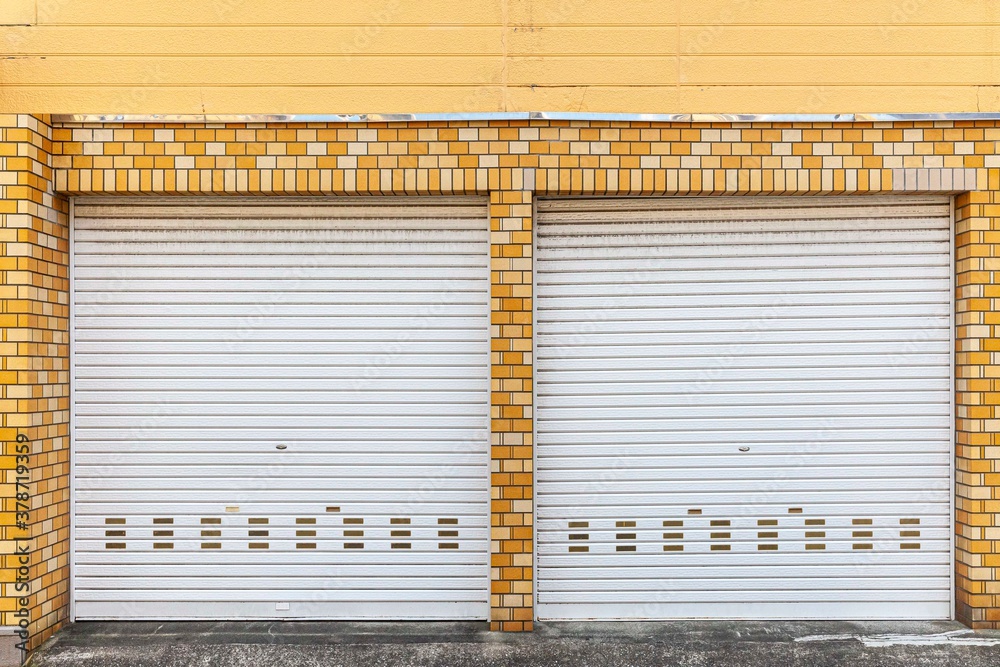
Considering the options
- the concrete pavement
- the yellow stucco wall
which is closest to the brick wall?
the yellow stucco wall

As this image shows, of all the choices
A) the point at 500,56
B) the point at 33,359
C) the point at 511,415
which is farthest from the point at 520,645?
the point at 500,56

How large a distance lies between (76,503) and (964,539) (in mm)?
6462

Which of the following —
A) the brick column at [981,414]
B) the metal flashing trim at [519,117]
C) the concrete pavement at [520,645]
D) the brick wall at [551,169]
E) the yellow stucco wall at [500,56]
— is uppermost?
the yellow stucco wall at [500,56]

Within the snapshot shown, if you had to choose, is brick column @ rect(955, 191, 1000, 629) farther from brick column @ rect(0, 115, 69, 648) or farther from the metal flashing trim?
brick column @ rect(0, 115, 69, 648)

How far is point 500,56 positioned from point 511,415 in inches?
100

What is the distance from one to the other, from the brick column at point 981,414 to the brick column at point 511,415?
3.12 meters

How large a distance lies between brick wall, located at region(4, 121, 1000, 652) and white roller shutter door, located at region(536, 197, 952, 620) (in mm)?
220

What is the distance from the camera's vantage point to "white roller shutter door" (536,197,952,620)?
14.6ft

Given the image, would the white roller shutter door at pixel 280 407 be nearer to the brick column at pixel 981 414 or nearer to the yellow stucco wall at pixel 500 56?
the yellow stucco wall at pixel 500 56

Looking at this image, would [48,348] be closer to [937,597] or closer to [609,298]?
[609,298]

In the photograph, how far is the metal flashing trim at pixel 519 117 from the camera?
4227mm

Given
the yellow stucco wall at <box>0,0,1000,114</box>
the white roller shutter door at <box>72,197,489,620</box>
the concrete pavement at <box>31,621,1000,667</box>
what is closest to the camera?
the concrete pavement at <box>31,621,1000,667</box>

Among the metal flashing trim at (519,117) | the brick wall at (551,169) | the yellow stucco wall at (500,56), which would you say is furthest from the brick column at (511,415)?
the yellow stucco wall at (500,56)

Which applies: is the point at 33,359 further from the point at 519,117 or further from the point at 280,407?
the point at 519,117
